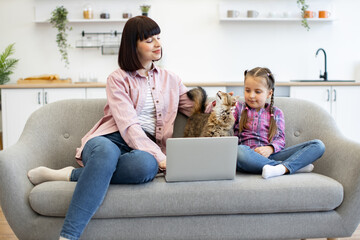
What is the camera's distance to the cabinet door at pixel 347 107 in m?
3.98

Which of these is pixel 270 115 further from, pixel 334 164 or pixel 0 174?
pixel 0 174

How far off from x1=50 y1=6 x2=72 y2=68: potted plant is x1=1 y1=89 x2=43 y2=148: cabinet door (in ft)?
2.20

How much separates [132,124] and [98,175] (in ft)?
1.30

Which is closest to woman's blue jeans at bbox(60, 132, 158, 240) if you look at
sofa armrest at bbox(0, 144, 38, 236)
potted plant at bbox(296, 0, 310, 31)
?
sofa armrest at bbox(0, 144, 38, 236)

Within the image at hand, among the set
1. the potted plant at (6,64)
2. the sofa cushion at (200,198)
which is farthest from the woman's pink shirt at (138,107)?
the potted plant at (6,64)

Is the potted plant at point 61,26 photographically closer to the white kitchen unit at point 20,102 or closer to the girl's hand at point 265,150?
the white kitchen unit at point 20,102

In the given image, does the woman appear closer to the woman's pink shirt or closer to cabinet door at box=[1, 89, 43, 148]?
the woman's pink shirt

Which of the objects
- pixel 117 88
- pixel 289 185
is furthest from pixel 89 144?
pixel 289 185

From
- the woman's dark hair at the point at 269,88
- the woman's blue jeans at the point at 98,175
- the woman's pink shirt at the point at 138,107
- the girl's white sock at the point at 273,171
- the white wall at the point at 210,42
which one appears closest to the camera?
the woman's blue jeans at the point at 98,175

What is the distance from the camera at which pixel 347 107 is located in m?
4.00

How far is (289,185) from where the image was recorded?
1.79 meters

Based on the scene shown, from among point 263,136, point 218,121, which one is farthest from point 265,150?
point 218,121

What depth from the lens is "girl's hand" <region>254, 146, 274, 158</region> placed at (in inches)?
80.4

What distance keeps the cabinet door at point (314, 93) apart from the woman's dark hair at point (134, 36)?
7.29 feet
